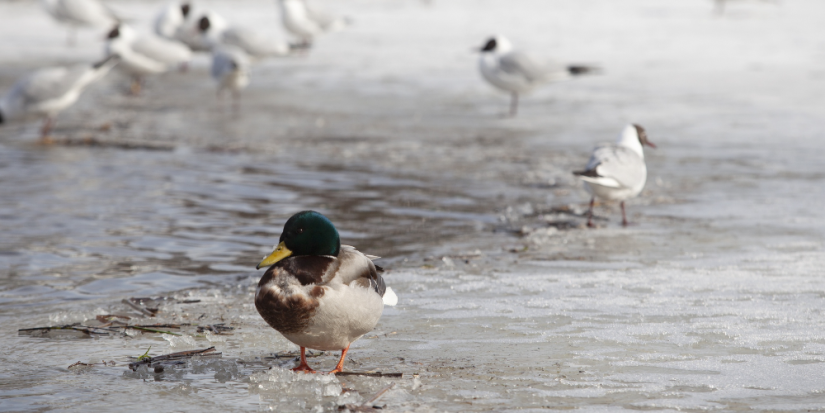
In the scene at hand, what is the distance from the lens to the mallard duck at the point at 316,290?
3891 millimetres

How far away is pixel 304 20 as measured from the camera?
2219 centimetres

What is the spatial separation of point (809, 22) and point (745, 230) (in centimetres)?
1988

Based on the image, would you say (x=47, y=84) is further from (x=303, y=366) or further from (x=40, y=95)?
(x=303, y=366)

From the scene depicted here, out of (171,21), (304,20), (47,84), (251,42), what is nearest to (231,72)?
(47,84)

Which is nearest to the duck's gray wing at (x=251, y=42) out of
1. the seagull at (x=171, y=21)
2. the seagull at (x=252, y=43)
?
the seagull at (x=252, y=43)

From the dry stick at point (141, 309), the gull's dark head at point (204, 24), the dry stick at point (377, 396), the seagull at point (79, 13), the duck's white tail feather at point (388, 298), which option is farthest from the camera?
the seagull at point (79, 13)

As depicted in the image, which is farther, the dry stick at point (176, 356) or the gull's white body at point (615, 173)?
the gull's white body at point (615, 173)

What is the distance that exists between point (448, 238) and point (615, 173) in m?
1.49

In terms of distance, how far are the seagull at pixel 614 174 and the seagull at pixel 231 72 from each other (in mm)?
8205

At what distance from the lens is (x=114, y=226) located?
720 centimetres

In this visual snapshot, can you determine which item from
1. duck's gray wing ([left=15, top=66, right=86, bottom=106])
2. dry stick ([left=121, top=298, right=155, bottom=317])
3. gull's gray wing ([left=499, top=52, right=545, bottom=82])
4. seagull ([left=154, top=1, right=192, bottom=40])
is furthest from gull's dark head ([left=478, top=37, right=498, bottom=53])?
dry stick ([left=121, top=298, right=155, bottom=317])

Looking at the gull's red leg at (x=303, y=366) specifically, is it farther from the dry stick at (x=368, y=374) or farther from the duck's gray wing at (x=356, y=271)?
the duck's gray wing at (x=356, y=271)

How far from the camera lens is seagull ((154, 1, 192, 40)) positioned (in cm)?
2114

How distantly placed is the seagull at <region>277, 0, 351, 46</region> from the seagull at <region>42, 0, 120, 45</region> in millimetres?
4395
